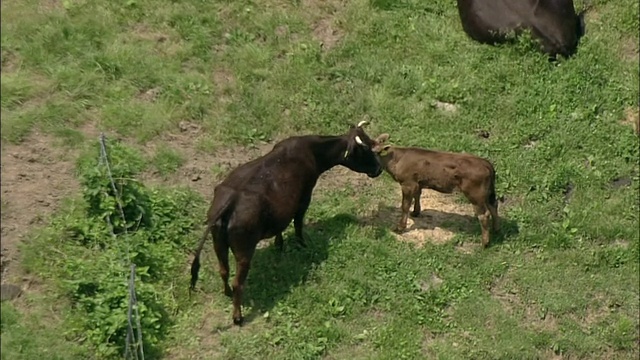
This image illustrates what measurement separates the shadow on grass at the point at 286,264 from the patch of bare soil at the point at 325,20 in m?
3.14

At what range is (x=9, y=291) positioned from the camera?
9.07 m

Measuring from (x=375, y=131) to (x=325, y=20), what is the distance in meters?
2.16

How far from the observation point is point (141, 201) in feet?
32.7

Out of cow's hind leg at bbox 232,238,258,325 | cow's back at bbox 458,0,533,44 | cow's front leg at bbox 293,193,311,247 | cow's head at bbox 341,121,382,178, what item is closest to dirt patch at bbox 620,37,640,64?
cow's back at bbox 458,0,533,44

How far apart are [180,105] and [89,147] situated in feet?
4.28

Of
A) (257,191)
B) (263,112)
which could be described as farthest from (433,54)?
(257,191)

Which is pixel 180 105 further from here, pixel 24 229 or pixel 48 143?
pixel 24 229

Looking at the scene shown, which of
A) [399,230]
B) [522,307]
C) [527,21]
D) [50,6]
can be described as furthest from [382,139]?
[50,6]

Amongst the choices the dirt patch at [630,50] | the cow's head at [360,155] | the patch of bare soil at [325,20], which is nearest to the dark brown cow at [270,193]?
the cow's head at [360,155]

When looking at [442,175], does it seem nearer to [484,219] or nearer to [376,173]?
[484,219]

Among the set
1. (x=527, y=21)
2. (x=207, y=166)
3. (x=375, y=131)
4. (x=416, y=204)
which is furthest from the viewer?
(x=527, y=21)

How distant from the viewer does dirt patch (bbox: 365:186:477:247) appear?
1053 cm

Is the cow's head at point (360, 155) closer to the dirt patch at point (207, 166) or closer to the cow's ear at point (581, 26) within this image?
the dirt patch at point (207, 166)

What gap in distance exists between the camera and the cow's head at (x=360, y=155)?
10.5 meters
